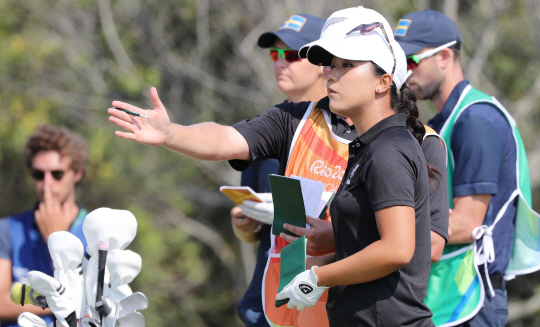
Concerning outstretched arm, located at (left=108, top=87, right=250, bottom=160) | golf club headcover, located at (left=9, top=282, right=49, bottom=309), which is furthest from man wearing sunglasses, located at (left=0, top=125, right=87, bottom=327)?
outstretched arm, located at (left=108, top=87, right=250, bottom=160)

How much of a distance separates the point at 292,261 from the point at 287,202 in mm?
275

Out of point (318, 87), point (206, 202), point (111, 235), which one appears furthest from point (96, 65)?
point (111, 235)

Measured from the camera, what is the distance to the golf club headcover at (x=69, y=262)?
240 cm

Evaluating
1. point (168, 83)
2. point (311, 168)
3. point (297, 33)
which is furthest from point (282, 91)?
point (168, 83)

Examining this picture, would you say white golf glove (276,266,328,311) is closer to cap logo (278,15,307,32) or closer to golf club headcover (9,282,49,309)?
golf club headcover (9,282,49,309)

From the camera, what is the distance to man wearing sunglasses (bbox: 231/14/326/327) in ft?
11.3

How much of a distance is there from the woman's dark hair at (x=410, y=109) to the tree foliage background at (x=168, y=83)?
721cm

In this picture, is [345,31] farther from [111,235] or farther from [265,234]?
[265,234]

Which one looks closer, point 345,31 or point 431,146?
point 345,31

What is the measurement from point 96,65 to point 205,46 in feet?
6.57

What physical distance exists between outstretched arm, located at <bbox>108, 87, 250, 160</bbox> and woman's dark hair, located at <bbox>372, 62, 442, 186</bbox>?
70 centimetres

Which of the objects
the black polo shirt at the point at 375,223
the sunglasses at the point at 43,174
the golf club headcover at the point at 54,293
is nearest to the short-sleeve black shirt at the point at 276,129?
the black polo shirt at the point at 375,223

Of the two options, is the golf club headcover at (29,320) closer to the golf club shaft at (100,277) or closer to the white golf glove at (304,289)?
the golf club shaft at (100,277)

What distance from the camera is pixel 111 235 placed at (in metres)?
2.41
